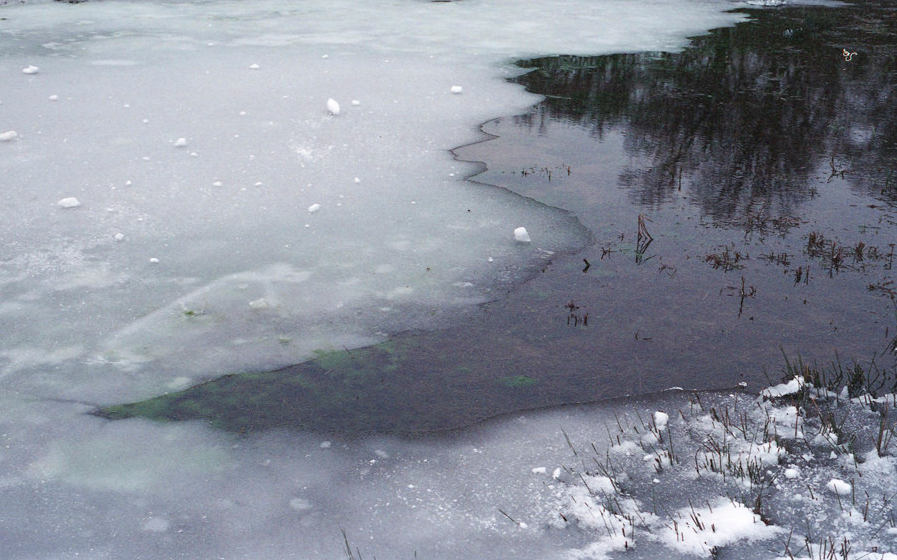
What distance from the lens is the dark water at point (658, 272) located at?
165 inches

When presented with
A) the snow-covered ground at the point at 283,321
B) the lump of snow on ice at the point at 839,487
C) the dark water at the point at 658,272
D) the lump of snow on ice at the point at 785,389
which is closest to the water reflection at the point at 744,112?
the dark water at the point at 658,272

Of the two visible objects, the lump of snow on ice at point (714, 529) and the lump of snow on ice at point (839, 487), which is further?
the lump of snow on ice at point (839, 487)

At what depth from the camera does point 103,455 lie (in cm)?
371

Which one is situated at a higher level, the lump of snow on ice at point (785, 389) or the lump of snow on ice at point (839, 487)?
the lump of snow on ice at point (785, 389)

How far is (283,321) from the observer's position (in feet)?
15.8

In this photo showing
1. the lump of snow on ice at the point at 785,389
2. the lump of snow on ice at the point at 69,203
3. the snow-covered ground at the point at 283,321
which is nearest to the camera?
the snow-covered ground at the point at 283,321

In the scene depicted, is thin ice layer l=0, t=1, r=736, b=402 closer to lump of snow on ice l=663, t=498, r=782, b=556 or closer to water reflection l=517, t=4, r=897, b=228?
water reflection l=517, t=4, r=897, b=228

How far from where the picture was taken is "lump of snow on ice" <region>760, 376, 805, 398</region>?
13.2 feet

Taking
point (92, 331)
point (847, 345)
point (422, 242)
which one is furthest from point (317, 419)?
point (847, 345)

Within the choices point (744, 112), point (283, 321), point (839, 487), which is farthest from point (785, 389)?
point (744, 112)

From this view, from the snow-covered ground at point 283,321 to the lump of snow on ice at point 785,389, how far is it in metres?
0.16

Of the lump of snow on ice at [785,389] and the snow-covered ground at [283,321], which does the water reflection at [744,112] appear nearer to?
the snow-covered ground at [283,321]

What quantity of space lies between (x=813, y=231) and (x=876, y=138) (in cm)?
270

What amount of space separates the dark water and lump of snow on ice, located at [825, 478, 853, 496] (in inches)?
35.0
